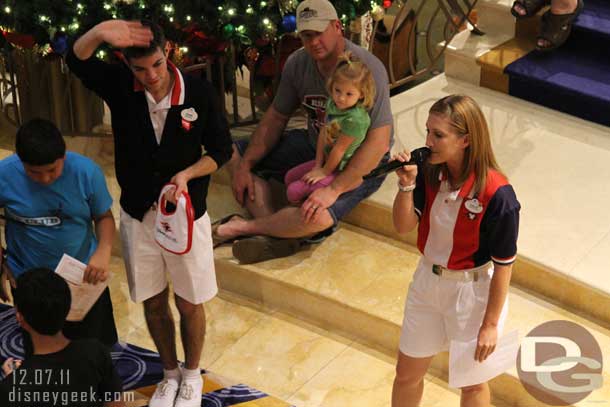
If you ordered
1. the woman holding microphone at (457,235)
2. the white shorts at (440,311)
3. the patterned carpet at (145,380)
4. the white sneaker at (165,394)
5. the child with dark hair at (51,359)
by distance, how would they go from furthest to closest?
the patterned carpet at (145,380) → the white sneaker at (165,394) → the white shorts at (440,311) → the woman holding microphone at (457,235) → the child with dark hair at (51,359)

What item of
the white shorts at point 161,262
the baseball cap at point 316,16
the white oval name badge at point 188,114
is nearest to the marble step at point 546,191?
the baseball cap at point 316,16

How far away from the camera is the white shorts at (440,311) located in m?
3.70

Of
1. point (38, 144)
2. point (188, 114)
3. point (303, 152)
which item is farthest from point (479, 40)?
point (38, 144)

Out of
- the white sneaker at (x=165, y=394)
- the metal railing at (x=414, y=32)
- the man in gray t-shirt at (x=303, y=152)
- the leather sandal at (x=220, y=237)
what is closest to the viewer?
the white sneaker at (x=165, y=394)

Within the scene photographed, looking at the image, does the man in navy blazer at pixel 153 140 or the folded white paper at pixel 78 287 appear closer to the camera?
the man in navy blazer at pixel 153 140

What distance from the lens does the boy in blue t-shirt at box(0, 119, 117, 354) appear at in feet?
13.1

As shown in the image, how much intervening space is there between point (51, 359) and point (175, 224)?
111 centimetres

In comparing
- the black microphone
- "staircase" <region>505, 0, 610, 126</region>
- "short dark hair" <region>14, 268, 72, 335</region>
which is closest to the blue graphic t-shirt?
"short dark hair" <region>14, 268, 72, 335</region>

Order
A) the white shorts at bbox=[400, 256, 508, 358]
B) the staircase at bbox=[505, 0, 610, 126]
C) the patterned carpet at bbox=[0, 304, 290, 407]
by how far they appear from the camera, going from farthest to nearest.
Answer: the staircase at bbox=[505, 0, 610, 126] < the patterned carpet at bbox=[0, 304, 290, 407] < the white shorts at bbox=[400, 256, 508, 358]

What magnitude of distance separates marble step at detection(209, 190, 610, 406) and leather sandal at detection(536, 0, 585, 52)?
5.60 feet

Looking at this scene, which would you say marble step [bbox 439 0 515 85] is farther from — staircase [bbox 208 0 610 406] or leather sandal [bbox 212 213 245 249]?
leather sandal [bbox 212 213 245 249]

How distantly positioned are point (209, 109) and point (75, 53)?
0.55m

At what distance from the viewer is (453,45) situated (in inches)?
259

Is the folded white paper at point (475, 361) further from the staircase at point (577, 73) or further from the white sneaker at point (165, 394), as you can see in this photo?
the staircase at point (577, 73)
